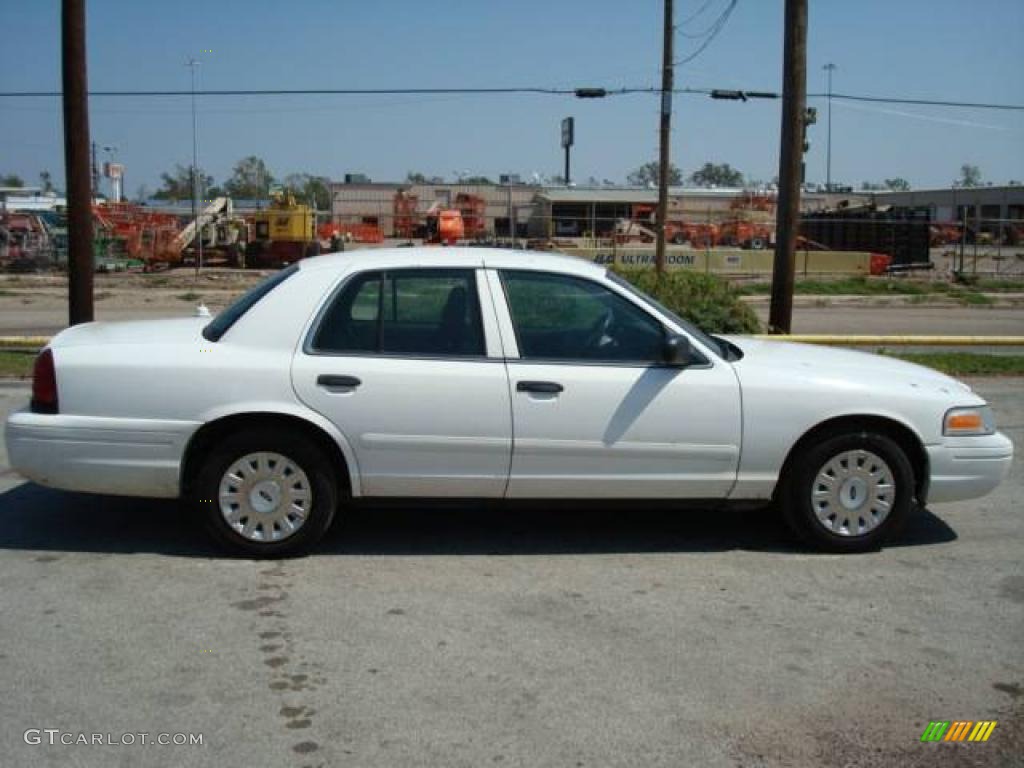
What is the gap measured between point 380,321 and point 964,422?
3056 millimetres

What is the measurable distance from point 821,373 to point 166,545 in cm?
351

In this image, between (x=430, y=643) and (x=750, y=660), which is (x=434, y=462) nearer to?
(x=430, y=643)

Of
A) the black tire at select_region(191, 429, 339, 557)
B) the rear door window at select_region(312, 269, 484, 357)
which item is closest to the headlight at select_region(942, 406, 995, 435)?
the rear door window at select_region(312, 269, 484, 357)

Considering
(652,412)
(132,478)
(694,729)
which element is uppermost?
(652,412)

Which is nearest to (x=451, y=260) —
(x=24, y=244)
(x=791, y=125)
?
(x=791, y=125)

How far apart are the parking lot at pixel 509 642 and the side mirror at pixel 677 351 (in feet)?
3.37

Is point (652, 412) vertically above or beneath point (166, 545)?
above

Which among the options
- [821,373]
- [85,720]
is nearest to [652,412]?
[821,373]

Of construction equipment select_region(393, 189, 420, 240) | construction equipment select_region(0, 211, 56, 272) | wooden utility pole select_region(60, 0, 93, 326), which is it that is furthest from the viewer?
construction equipment select_region(393, 189, 420, 240)

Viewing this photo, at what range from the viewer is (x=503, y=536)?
6.05 meters

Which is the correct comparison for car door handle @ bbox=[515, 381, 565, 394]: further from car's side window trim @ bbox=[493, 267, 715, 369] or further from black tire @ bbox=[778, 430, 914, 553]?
black tire @ bbox=[778, 430, 914, 553]

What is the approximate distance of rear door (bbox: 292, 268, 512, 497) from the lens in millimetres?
5402

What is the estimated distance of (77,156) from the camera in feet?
40.2

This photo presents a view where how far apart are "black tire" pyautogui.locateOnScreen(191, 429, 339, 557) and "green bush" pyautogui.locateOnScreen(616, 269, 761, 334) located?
7.61 m
